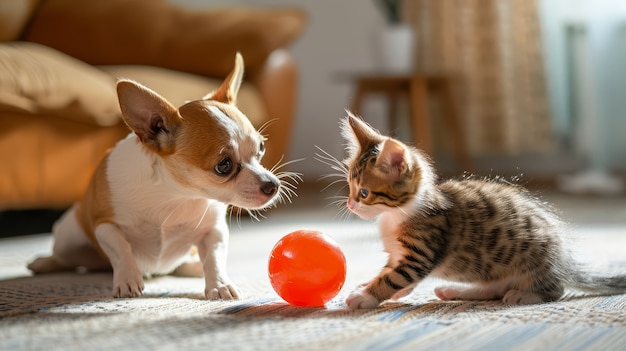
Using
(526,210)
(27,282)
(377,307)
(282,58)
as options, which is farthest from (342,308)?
(282,58)

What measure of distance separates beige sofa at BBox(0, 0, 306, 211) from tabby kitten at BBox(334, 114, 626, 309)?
4.97ft

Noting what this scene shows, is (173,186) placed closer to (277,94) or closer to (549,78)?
(277,94)

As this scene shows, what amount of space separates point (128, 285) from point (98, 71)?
1.65 metres

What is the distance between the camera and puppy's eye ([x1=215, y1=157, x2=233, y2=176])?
143 cm

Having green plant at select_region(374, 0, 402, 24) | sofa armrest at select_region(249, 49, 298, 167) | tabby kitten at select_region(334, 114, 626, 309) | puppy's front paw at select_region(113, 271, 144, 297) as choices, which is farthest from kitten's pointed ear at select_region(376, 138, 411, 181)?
green plant at select_region(374, 0, 402, 24)

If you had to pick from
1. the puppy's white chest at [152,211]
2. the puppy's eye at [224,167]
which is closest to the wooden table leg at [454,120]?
the puppy's white chest at [152,211]

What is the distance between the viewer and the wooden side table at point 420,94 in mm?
4188

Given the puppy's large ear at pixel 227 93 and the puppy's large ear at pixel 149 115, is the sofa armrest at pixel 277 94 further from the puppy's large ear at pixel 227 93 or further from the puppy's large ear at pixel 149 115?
the puppy's large ear at pixel 149 115

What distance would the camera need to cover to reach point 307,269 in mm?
1310

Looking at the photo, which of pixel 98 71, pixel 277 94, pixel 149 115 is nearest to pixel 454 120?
pixel 277 94

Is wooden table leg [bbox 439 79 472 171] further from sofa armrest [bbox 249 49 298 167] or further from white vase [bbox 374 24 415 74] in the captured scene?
sofa armrest [bbox 249 49 298 167]

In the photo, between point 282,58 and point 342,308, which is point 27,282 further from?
point 282,58

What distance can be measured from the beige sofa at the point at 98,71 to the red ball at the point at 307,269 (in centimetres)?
143

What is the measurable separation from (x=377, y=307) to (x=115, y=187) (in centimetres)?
66
